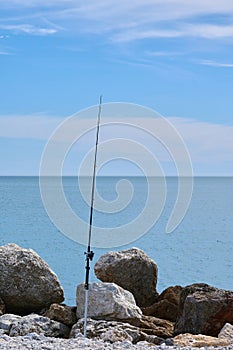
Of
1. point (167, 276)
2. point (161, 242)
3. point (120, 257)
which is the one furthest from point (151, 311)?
point (161, 242)

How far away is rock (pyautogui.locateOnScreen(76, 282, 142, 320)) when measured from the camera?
9.52m

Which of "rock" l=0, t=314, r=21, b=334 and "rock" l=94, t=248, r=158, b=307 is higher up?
"rock" l=94, t=248, r=158, b=307

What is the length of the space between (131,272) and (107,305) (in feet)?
5.80

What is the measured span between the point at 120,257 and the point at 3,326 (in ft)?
8.14

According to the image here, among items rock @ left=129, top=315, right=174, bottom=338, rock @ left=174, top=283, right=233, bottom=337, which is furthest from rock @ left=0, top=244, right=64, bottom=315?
rock @ left=174, top=283, right=233, bottom=337

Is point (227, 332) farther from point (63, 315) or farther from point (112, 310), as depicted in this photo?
point (63, 315)

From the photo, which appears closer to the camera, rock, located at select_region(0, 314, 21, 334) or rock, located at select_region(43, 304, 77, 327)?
rock, located at select_region(0, 314, 21, 334)

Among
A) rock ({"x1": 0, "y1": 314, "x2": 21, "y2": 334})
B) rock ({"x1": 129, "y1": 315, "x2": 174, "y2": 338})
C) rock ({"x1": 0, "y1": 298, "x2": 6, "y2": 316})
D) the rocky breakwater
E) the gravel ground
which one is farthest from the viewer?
rock ({"x1": 0, "y1": 298, "x2": 6, "y2": 316})

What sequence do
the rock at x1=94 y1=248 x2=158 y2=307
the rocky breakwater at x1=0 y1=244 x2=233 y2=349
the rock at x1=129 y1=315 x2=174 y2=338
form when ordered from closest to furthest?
the rocky breakwater at x1=0 y1=244 x2=233 y2=349, the rock at x1=129 y1=315 x2=174 y2=338, the rock at x1=94 y1=248 x2=158 y2=307

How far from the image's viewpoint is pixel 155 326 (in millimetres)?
9711

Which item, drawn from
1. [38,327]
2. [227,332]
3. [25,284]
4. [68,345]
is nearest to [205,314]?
[227,332]

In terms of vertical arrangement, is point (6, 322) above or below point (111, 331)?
below

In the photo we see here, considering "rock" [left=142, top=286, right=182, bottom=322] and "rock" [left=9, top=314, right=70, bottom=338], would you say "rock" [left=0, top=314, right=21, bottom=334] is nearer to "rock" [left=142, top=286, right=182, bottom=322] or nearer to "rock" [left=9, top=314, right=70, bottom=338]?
"rock" [left=9, top=314, right=70, bottom=338]

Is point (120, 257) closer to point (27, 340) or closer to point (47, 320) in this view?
point (47, 320)
